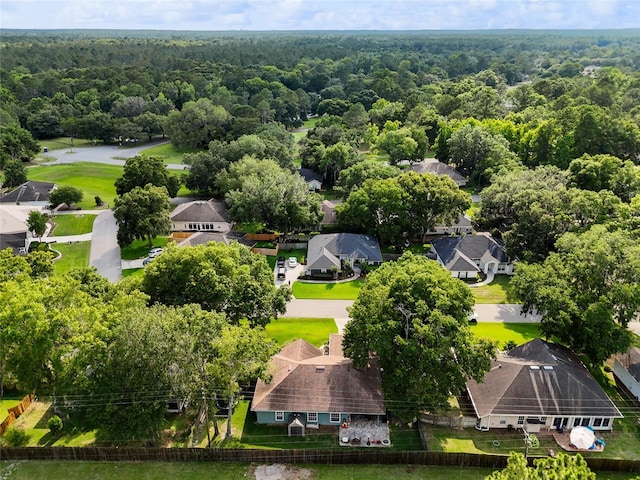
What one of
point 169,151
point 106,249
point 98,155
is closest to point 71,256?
point 106,249

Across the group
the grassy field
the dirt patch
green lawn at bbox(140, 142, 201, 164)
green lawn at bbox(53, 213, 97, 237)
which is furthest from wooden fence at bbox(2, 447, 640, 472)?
green lawn at bbox(140, 142, 201, 164)

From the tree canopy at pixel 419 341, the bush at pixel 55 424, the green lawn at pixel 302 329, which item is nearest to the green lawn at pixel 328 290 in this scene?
the green lawn at pixel 302 329

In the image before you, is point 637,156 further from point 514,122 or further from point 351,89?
point 351,89

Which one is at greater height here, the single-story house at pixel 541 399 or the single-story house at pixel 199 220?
the single-story house at pixel 541 399

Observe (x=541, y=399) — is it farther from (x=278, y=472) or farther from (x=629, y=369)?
(x=278, y=472)

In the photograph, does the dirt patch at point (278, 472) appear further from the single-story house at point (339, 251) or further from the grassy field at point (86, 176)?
the grassy field at point (86, 176)

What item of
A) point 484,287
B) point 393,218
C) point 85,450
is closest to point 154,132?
point 393,218
